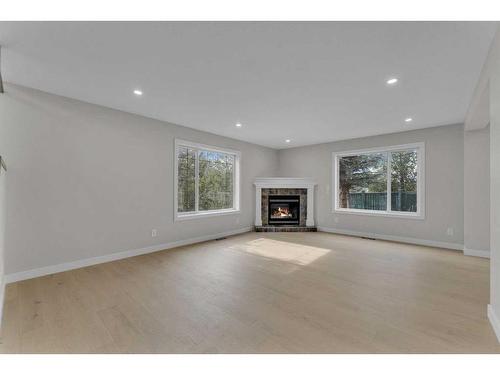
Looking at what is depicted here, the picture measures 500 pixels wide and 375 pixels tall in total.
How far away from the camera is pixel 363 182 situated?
5.55 m

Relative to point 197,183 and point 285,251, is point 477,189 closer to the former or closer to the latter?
point 285,251

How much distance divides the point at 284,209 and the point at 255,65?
4703 mm

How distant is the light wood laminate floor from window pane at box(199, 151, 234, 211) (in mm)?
1742

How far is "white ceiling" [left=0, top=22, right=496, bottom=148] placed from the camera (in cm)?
174

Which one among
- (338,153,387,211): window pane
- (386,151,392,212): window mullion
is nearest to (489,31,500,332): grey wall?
(386,151,392,212): window mullion

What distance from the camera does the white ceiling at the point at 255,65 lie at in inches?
68.4

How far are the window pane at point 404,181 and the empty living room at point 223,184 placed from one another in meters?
0.04

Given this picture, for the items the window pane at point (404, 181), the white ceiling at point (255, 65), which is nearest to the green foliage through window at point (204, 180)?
the white ceiling at point (255, 65)

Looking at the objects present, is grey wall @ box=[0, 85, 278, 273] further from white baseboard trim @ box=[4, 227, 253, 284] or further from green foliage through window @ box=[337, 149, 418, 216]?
green foliage through window @ box=[337, 149, 418, 216]

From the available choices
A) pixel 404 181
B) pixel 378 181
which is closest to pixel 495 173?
pixel 404 181
